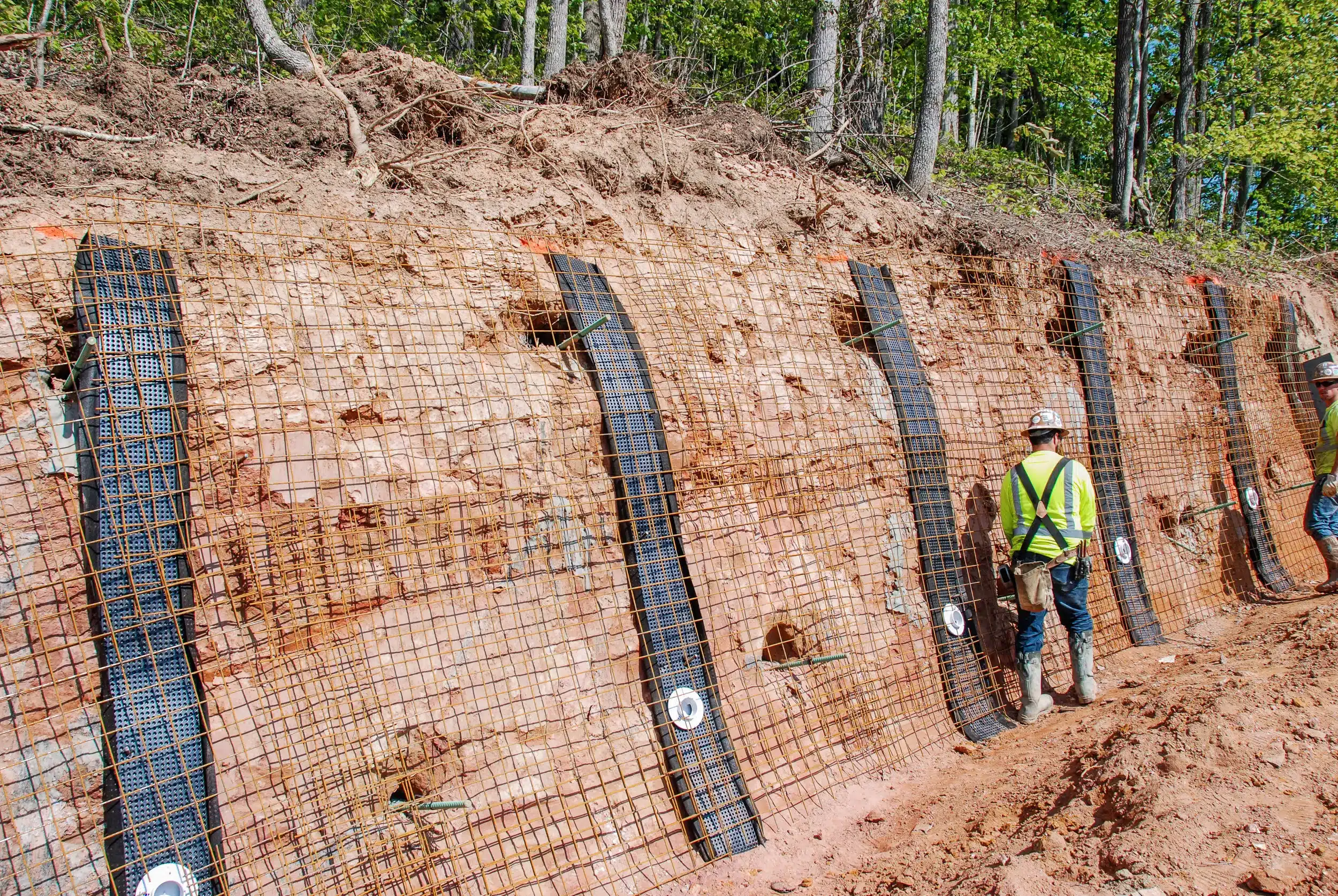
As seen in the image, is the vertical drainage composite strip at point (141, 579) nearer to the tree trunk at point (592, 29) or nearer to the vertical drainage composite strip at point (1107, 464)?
the vertical drainage composite strip at point (1107, 464)

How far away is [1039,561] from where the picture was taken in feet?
15.6

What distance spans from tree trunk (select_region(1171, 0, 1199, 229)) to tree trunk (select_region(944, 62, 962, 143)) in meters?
3.63

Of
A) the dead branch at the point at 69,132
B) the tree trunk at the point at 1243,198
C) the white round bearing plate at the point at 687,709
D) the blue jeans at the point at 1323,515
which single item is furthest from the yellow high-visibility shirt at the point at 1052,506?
the tree trunk at the point at 1243,198

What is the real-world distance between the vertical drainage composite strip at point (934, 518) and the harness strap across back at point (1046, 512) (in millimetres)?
458

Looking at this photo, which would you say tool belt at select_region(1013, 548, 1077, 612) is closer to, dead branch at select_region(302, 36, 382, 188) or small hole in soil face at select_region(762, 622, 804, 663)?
small hole in soil face at select_region(762, 622, 804, 663)

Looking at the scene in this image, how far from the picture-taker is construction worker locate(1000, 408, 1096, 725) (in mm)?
4742

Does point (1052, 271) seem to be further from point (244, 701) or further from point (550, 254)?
point (244, 701)

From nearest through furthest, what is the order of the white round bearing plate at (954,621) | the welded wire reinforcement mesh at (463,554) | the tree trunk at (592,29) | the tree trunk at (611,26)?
the welded wire reinforcement mesh at (463,554) < the white round bearing plate at (954,621) < the tree trunk at (611,26) < the tree trunk at (592,29)

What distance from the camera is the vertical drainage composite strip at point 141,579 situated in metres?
Result: 2.63

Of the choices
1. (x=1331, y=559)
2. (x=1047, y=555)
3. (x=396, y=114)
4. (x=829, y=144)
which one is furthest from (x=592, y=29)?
(x=1331, y=559)

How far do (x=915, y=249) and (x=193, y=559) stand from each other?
18.8 ft

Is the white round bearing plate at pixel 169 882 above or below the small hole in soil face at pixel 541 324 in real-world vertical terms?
below

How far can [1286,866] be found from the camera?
8.93 feet

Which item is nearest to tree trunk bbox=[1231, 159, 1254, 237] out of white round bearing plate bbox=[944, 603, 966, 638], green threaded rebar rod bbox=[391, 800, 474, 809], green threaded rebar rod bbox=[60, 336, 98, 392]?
white round bearing plate bbox=[944, 603, 966, 638]
